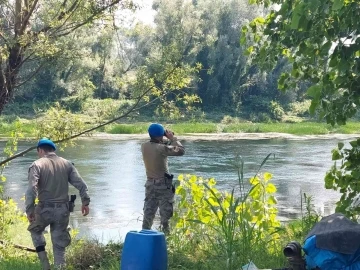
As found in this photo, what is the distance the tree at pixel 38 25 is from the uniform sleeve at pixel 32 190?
2.34 metres

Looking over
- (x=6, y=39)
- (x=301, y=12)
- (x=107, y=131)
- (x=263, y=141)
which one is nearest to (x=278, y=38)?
(x=301, y=12)

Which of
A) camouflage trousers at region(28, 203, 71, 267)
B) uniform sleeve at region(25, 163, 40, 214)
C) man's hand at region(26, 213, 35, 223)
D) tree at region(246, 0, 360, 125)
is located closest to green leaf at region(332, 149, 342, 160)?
tree at region(246, 0, 360, 125)

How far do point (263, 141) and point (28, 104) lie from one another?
2222 cm

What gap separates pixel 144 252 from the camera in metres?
3.91

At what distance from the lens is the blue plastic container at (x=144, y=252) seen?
3.91 m

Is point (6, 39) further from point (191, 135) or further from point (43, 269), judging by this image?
point (191, 135)

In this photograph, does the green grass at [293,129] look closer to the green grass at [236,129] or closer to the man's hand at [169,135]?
the green grass at [236,129]

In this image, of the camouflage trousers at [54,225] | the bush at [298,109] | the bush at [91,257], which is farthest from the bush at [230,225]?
the bush at [298,109]

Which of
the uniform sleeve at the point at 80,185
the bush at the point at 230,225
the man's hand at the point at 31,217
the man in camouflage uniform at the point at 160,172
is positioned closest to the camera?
the bush at the point at 230,225

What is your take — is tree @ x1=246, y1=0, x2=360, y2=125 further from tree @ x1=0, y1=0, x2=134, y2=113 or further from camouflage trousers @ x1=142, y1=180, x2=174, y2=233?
tree @ x1=0, y1=0, x2=134, y2=113

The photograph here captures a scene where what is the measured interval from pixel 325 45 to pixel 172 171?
56.5ft

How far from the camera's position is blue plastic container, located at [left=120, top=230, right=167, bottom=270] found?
3.91 meters

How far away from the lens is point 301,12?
3.48m

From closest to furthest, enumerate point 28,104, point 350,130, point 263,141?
point 263,141 → point 350,130 → point 28,104
